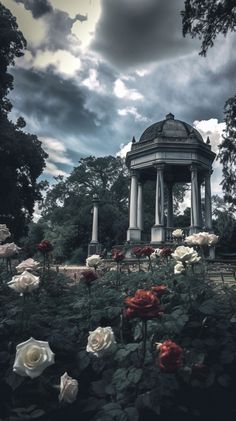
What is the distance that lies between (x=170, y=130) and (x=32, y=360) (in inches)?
967

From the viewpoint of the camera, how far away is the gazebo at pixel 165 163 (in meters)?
23.5

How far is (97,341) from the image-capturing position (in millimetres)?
2557

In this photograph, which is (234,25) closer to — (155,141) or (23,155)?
(155,141)

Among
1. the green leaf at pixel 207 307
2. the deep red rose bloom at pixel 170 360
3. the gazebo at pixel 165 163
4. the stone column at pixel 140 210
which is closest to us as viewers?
the deep red rose bloom at pixel 170 360

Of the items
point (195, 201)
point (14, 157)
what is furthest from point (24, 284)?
point (195, 201)

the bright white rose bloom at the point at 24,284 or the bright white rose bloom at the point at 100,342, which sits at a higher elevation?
the bright white rose bloom at the point at 24,284

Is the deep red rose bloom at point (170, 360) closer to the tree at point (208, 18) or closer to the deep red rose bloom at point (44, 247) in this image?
the deep red rose bloom at point (44, 247)

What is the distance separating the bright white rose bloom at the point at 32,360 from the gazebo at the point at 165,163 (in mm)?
20104

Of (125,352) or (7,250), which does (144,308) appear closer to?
(125,352)

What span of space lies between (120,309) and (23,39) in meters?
24.7

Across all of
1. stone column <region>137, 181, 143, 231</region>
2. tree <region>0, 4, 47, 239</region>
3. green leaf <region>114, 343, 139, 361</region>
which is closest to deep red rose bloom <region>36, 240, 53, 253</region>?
green leaf <region>114, 343, 139, 361</region>

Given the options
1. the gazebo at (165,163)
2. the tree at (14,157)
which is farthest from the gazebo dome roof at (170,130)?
the tree at (14,157)

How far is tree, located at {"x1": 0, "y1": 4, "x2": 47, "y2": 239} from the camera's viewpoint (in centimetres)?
2166

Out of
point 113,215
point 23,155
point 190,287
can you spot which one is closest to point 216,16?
point 190,287
